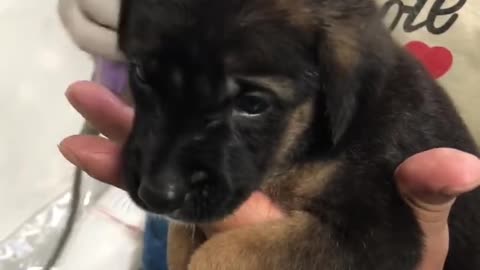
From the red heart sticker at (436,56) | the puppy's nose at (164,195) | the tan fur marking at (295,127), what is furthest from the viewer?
the red heart sticker at (436,56)

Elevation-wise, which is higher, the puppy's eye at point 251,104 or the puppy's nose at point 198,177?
the puppy's eye at point 251,104

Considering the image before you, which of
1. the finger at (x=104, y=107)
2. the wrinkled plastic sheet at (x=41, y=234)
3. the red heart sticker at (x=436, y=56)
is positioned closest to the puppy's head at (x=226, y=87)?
the finger at (x=104, y=107)

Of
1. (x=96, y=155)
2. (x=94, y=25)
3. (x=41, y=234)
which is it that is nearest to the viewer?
(x=96, y=155)

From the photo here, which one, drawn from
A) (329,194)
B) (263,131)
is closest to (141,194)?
(263,131)

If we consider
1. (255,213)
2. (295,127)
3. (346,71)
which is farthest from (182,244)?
(346,71)

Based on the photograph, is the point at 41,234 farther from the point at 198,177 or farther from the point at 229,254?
the point at 198,177

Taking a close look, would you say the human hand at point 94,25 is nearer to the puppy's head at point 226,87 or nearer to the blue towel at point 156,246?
the blue towel at point 156,246

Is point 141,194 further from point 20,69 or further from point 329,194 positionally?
point 20,69
